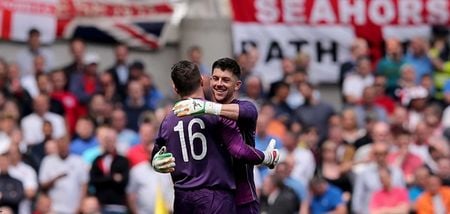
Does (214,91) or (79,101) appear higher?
(214,91)

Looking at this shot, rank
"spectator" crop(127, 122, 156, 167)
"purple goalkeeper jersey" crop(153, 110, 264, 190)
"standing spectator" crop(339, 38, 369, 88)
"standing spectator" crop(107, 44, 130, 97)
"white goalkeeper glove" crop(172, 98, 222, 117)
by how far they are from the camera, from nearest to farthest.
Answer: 1. "white goalkeeper glove" crop(172, 98, 222, 117)
2. "purple goalkeeper jersey" crop(153, 110, 264, 190)
3. "spectator" crop(127, 122, 156, 167)
4. "standing spectator" crop(107, 44, 130, 97)
5. "standing spectator" crop(339, 38, 369, 88)

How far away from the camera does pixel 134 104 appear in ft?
68.2

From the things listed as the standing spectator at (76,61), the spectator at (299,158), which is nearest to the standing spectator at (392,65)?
the spectator at (299,158)

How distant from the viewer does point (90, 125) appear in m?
19.6

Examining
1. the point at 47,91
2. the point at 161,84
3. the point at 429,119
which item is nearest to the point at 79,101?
the point at 47,91

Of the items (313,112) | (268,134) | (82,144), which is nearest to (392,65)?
(313,112)

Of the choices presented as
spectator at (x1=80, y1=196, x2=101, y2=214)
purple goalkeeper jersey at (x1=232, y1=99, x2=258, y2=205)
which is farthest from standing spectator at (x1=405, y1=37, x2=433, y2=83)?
purple goalkeeper jersey at (x1=232, y1=99, x2=258, y2=205)

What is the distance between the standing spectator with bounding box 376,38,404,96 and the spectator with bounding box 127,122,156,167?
14.8 ft

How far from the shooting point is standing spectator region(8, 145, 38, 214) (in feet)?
60.1

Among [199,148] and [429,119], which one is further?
[429,119]

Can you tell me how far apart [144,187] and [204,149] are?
6605mm

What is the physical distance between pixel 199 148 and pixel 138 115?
854 cm

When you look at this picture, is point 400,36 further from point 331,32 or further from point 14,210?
point 14,210

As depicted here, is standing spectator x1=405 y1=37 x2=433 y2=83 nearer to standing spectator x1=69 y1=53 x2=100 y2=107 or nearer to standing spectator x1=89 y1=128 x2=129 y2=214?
standing spectator x1=69 y1=53 x2=100 y2=107
